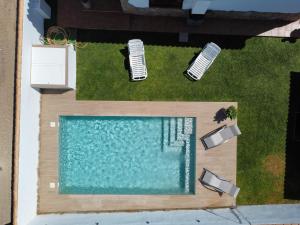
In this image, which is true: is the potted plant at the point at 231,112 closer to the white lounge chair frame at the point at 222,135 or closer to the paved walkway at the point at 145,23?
the white lounge chair frame at the point at 222,135

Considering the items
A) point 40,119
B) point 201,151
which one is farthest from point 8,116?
point 201,151

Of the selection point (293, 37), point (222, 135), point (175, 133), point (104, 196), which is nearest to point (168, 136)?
point (175, 133)

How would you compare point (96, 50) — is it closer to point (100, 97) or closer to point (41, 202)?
point (100, 97)

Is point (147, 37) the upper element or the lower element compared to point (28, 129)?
upper

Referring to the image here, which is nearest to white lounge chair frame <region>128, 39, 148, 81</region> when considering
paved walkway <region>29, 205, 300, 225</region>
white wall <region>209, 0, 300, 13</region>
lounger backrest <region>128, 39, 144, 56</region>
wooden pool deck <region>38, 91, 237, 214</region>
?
lounger backrest <region>128, 39, 144, 56</region>

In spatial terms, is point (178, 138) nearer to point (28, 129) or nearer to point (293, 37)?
point (28, 129)

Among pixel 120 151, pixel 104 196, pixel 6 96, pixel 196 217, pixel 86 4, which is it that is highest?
pixel 86 4

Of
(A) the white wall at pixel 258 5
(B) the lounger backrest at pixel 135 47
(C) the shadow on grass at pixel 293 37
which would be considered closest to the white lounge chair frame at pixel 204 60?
(A) the white wall at pixel 258 5

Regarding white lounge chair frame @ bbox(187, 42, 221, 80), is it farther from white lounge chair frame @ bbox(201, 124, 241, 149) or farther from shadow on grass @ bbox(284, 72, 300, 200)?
shadow on grass @ bbox(284, 72, 300, 200)
